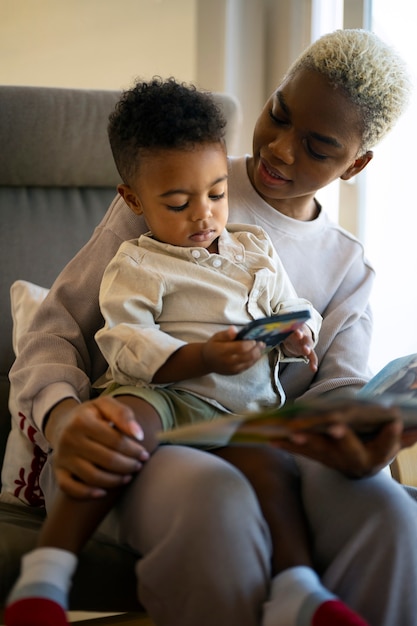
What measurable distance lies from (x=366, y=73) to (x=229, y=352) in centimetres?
59

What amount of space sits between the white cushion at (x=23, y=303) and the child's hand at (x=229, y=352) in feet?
2.04

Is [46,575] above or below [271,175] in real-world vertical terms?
below

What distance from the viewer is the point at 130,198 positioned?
1350 mm

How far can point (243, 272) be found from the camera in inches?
51.9

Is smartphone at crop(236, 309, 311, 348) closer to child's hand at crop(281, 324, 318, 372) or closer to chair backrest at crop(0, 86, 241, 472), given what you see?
child's hand at crop(281, 324, 318, 372)

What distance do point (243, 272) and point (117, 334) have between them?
24 cm

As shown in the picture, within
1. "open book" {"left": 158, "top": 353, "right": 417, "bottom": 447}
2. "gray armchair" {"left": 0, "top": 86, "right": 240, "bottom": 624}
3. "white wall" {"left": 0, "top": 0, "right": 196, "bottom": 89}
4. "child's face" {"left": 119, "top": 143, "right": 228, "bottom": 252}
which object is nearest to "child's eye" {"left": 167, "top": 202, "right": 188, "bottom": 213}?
"child's face" {"left": 119, "top": 143, "right": 228, "bottom": 252}

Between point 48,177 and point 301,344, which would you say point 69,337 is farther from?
point 48,177

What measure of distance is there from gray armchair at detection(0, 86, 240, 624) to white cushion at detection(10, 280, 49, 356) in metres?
0.13

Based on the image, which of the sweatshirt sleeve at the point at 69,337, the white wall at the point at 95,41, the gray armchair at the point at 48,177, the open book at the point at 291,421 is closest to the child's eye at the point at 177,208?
the sweatshirt sleeve at the point at 69,337

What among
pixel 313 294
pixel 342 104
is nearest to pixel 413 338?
pixel 313 294

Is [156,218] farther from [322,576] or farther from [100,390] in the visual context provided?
Result: [322,576]

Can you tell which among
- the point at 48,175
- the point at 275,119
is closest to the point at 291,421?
the point at 275,119

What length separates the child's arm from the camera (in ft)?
3.61
